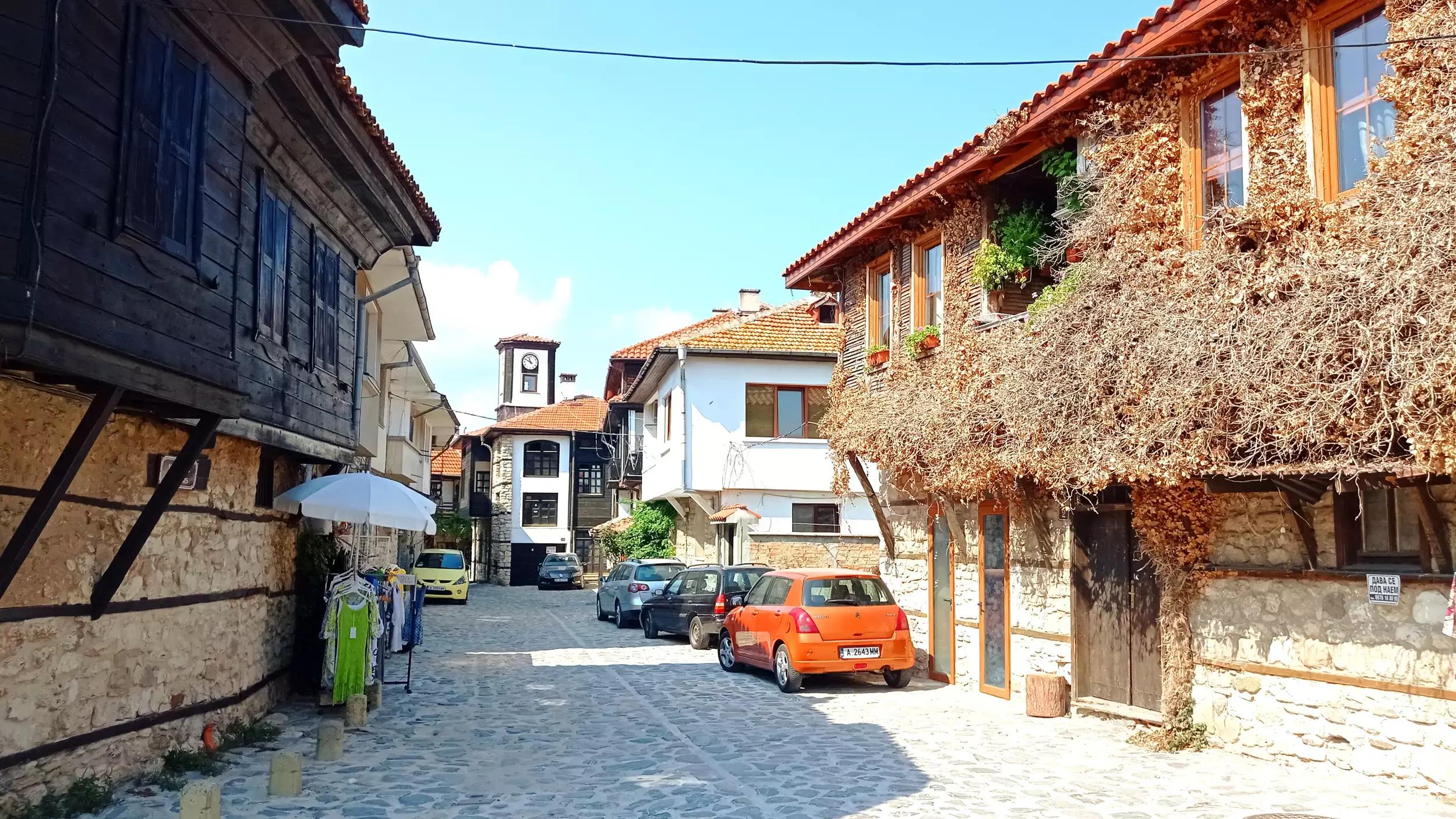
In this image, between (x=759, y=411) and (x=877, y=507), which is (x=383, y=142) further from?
(x=759, y=411)

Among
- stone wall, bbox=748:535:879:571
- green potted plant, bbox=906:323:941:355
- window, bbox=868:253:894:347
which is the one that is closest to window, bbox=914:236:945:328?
green potted plant, bbox=906:323:941:355

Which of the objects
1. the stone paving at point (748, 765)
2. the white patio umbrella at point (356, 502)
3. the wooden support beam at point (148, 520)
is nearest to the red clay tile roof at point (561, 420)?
the stone paving at point (748, 765)

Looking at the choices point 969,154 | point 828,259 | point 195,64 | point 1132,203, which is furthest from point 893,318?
point 195,64

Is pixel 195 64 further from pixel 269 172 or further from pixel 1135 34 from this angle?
pixel 1135 34

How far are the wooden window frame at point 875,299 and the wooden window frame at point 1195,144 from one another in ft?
20.0

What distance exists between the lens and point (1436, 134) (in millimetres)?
7609

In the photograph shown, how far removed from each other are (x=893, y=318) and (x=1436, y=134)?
344 inches

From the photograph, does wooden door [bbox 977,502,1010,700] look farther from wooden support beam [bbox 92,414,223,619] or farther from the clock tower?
the clock tower

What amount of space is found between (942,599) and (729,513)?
11.3 metres

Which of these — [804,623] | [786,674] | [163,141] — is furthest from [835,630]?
[163,141]

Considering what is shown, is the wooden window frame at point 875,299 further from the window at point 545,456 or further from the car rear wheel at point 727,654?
the window at point 545,456

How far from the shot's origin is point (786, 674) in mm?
14023

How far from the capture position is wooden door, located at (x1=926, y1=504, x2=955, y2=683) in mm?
14328

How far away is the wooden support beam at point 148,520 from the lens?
25.2ft
